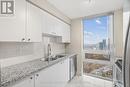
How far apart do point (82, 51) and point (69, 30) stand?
0.97m

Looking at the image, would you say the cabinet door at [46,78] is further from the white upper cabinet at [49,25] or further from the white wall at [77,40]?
the white wall at [77,40]

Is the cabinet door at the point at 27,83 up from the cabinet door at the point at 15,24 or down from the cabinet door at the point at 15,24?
down

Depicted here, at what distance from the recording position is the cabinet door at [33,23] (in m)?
1.97

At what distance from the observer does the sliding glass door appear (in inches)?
149

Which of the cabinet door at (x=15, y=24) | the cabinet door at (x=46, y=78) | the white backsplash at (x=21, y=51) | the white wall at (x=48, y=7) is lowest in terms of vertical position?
the cabinet door at (x=46, y=78)

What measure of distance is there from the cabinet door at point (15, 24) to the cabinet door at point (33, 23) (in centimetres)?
14

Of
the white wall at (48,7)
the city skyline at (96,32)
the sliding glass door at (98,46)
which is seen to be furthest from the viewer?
the city skyline at (96,32)

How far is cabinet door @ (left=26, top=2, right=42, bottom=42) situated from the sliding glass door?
7.93ft

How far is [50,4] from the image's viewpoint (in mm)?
2871

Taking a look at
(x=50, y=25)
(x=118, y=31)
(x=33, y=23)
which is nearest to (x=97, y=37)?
(x=118, y=31)

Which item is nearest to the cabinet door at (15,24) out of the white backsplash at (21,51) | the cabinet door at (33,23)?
the cabinet door at (33,23)

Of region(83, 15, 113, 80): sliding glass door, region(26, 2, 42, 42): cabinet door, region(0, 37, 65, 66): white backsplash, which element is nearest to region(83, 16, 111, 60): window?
region(83, 15, 113, 80): sliding glass door

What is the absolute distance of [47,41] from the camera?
330 centimetres

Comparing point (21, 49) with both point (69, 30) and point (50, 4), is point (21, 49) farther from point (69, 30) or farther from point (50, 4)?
point (69, 30)
